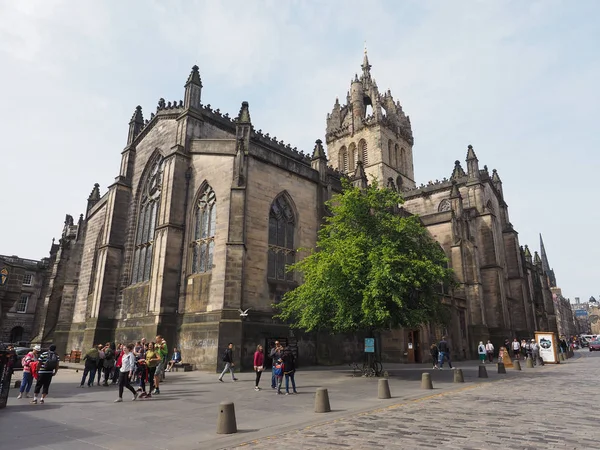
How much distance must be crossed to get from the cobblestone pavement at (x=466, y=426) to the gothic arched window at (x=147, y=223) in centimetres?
1844

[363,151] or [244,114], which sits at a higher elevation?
[363,151]

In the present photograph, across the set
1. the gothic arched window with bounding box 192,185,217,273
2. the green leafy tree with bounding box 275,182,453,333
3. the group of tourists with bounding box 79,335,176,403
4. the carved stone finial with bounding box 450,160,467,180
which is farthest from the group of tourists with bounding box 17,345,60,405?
the carved stone finial with bounding box 450,160,467,180

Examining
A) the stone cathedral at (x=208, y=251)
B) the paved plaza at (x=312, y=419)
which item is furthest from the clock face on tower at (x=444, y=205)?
the paved plaza at (x=312, y=419)

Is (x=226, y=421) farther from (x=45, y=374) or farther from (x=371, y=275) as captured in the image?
(x=371, y=275)

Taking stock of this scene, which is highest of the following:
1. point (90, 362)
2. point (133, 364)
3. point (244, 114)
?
point (244, 114)

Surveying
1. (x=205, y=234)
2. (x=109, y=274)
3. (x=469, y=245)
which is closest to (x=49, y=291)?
(x=109, y=274)

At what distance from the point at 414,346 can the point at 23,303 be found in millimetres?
50768

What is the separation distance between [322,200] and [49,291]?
23.5m

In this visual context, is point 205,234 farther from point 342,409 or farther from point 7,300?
point 342,409

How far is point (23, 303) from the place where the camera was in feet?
173

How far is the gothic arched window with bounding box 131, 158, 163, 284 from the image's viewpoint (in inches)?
951

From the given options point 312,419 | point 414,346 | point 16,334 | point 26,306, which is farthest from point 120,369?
point 26,306

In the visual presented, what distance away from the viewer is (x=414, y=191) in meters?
47.3

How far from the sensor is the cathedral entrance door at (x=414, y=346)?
27.9m
